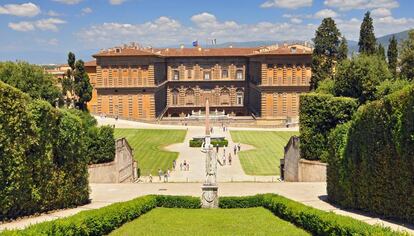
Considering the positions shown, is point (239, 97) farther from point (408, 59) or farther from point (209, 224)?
point (209, 224)

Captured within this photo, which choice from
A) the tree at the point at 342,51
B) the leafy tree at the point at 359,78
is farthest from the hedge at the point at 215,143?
the tree at the point at 342,51

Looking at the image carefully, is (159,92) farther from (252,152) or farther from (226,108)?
(252,152)

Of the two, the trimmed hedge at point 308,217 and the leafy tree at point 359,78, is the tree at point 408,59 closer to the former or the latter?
the leafy tree at point 359,78

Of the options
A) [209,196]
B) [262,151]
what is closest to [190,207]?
[209,196]

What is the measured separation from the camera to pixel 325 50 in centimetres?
6088

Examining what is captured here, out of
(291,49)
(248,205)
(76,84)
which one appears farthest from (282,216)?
(291,49)

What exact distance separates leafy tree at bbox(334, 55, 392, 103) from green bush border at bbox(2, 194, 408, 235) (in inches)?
851

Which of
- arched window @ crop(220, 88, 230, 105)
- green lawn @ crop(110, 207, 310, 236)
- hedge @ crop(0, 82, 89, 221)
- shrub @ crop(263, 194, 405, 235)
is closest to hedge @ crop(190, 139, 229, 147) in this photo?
hedge @ crop(0, 82, 89, 221)

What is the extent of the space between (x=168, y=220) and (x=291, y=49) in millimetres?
58195

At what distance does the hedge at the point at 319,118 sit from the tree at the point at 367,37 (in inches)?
1153

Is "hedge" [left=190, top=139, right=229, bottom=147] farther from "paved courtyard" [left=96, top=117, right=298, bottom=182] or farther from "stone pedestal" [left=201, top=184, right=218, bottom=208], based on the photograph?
"stone pedestal" [left=201, top=184, right=218, bottom=208]

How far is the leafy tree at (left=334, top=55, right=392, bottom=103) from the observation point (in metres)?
38.1

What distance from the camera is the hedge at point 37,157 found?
49.0 ft

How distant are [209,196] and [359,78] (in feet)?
75.7
